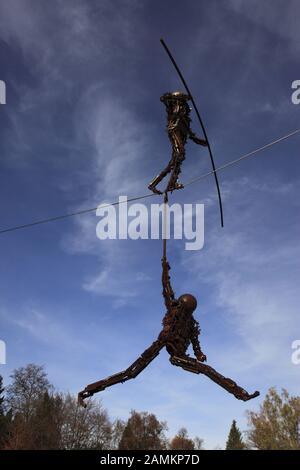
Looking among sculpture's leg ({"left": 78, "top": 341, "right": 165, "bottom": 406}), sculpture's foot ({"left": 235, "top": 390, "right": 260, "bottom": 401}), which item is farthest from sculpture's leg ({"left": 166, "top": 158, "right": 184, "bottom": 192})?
sculpture's foot ({"left": 235, "top": 390, "right": 260, "bottom": 401})

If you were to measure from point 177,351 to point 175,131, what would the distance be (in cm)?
441

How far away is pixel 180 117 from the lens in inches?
360

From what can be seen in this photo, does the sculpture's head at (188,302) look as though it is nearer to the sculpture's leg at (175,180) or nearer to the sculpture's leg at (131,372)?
the sculpture's leg at (131,372)

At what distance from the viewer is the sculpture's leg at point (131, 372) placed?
799 cm

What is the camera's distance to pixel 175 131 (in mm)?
9133

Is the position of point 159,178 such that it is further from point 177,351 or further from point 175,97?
point 177,351

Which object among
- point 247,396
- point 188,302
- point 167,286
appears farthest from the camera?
point 167,286

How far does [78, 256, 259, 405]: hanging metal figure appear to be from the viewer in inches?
306

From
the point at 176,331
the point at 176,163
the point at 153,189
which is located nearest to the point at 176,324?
the point at 176,331

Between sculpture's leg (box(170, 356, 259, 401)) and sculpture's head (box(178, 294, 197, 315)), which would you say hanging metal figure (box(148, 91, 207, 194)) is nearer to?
sculpture's head (box(178, 294, 197, 315))
